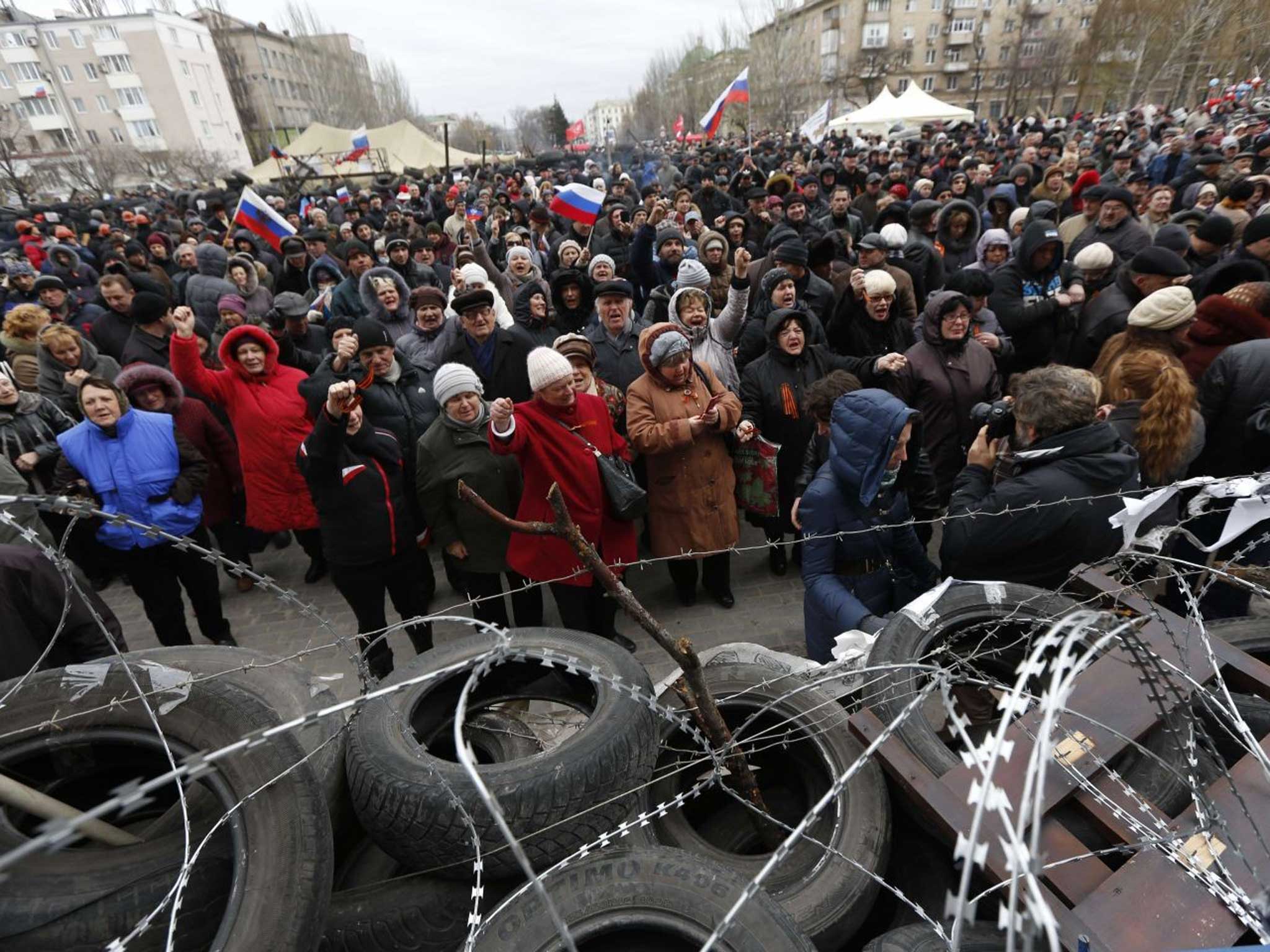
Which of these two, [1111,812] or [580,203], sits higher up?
[580,203]

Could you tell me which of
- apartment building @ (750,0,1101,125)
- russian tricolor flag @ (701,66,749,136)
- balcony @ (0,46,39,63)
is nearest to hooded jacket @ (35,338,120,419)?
russian tricolor flag @ (701,66,749,136)

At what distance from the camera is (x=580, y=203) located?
9648 millimetres

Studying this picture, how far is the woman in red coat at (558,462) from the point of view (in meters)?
3.59

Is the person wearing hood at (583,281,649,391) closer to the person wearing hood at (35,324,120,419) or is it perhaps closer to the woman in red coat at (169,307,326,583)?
the woman in red coat at (169,307,326,583)

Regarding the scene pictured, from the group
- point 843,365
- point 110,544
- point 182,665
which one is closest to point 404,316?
point 110,544

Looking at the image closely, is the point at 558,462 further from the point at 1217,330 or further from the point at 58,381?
the point at 58,381

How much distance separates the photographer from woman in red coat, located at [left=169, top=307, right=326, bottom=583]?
13.9 feet

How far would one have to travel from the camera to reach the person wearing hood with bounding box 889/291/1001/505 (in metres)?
4.51

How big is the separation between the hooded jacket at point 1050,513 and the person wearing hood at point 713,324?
7.77ft

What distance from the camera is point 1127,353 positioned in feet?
11.7

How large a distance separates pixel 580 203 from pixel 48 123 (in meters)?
84.9

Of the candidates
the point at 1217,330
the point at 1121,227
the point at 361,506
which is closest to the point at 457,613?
the point at 361,506

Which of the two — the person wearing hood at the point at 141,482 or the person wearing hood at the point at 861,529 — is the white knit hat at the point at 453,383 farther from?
the person wearing hood at the point at 861,529

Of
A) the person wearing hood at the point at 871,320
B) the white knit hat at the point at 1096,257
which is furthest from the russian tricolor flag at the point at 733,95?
the person wearing hood at the point at 871,320
